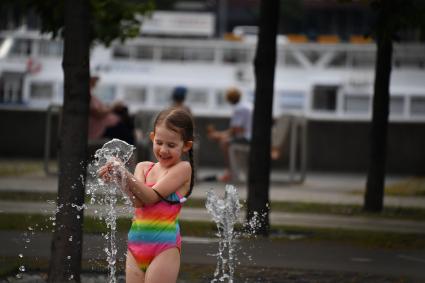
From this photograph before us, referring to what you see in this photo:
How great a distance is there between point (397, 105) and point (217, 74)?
27.0ft

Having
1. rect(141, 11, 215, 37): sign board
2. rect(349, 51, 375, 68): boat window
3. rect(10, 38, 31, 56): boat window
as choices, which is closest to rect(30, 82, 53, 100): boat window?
rect(10, 38, 31, 56): boat window

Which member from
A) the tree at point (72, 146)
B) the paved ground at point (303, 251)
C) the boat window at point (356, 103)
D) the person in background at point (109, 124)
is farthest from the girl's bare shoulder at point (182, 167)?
the boat window at point (356, 103)

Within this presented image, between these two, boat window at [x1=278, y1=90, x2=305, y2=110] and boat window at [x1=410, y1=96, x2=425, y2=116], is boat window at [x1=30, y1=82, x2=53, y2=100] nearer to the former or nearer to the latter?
boat window at [x1=278, y1=90, x2=305, y2=110]

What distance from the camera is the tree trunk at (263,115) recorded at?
12328 mm

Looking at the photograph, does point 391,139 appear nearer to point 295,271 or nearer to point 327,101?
point 295,271

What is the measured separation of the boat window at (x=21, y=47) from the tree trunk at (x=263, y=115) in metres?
41.3

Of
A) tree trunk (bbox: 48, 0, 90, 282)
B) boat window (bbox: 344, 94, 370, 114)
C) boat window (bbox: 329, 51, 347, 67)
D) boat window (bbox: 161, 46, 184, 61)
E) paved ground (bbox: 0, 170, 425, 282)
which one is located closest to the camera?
tree trunk (bbox: 48, 0, 90, 282)

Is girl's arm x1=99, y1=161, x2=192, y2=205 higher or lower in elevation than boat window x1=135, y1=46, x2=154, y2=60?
higher

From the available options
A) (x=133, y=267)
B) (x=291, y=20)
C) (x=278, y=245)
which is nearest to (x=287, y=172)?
(x=278, y=245)

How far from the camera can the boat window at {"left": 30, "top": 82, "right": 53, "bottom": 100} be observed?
5155 centimetres

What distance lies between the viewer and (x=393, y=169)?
24703mm

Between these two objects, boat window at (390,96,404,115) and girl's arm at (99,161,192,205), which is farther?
boat window at (390,96,404,115)

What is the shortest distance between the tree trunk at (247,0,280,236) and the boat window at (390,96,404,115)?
37.7 m

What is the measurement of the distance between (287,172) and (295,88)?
24790 millimetres
